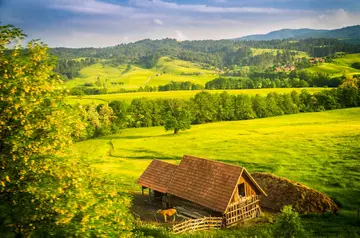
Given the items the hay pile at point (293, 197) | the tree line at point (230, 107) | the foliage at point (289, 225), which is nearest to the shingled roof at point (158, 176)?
the hay pile at point (293, 197)

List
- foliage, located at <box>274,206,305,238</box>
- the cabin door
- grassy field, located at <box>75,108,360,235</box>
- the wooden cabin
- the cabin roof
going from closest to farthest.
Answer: foliage, located at <box>274,206,305,238</box> → the wooden cabin → the cabin roof → the cabin door → grassy field, located at <box>75,108,360,235</box>

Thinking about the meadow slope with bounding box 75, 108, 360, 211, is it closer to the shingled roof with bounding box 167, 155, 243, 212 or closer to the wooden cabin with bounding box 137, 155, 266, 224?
the wooden cabin with bounding box 137, 155, 266, 224

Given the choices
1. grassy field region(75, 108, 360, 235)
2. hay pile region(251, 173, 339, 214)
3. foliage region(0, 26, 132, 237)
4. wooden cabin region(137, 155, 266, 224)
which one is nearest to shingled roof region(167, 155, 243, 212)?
wooden cabin region(137, 155, 266, 224)

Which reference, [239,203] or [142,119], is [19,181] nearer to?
[239,203]

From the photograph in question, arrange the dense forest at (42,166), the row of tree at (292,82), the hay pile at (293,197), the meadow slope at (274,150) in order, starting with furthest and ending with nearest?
the row of tree at (292,82)
the meadow slope at (274,150)
the hay pile at (293,197)
the dense forest at (42,166)

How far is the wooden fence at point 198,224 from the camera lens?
2958 cm

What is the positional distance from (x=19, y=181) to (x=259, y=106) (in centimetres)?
10979

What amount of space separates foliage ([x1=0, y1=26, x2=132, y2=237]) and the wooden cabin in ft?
64.8

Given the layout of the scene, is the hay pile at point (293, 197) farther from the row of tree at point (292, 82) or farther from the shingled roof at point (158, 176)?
the row of tree at point (292, 82)

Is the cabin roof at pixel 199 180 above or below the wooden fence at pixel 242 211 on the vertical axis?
above

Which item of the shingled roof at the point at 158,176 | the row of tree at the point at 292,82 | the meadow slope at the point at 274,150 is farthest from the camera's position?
the row of tree at the point at 292,82

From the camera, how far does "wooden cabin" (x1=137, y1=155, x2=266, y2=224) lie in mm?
32750

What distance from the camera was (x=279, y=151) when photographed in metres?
57.2

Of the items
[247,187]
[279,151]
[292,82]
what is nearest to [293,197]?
[247,187]
